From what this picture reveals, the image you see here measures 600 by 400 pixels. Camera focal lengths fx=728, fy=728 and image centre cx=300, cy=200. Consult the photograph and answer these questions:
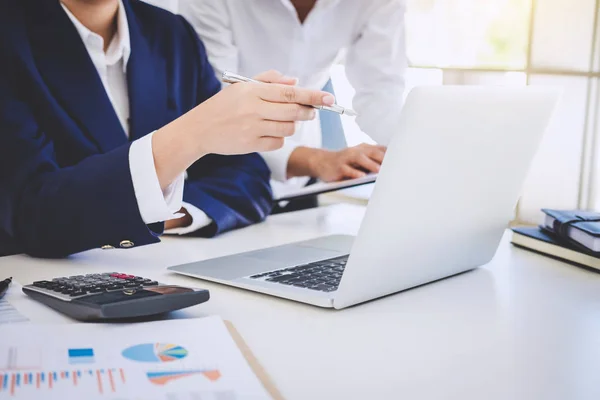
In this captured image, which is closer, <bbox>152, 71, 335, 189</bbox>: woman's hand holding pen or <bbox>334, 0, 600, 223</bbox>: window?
<bbox>152, 71, 335, 189</bbox>: woman's hand holding pen

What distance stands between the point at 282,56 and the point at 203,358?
1.44 meters

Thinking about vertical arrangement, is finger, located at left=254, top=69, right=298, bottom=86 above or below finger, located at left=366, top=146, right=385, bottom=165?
above

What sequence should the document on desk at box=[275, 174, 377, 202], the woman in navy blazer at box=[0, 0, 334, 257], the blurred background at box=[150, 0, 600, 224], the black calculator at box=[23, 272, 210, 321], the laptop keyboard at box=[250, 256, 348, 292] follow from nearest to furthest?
the black calculator at box=[23, 272, 210, 321]
the laptop keyboard at box=[250, 256, 348, 292]
the woman in navy blazer at box=[0, 0, 334, 257]
the document on desk at box=[275, 174, 377, 202]
the blurred background at box=[150, 0, 600, 224]

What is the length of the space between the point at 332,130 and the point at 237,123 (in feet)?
3.89

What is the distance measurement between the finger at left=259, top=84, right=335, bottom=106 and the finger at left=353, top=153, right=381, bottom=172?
611 millimetres

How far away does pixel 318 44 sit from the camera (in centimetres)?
198

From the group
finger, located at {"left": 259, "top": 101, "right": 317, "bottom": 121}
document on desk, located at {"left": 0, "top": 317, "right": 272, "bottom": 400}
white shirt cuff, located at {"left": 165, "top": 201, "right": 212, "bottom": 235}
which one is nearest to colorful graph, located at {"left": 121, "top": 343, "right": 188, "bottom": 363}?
document on desk, located at {"left": 0, "top": 317, "right": 272, "bottom": 400}

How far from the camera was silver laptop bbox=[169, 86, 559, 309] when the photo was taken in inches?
29.4

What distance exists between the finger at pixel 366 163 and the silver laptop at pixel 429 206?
1.52 feet

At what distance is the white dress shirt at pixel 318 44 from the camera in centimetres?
185

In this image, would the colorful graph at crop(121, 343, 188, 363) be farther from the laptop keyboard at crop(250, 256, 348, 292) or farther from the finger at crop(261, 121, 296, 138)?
the finger at crop(261, 121, 296, 138)

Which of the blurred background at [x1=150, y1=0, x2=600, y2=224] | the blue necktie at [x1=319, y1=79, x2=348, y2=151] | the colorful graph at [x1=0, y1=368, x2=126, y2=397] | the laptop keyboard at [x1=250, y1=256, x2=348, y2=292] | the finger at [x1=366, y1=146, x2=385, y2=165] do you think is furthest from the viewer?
the blurred background at [x1=150, y1=0, x2=600, y2=224]

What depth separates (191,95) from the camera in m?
1.46

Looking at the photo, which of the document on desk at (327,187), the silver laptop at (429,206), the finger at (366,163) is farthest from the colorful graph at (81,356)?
the finger at (366,163)
